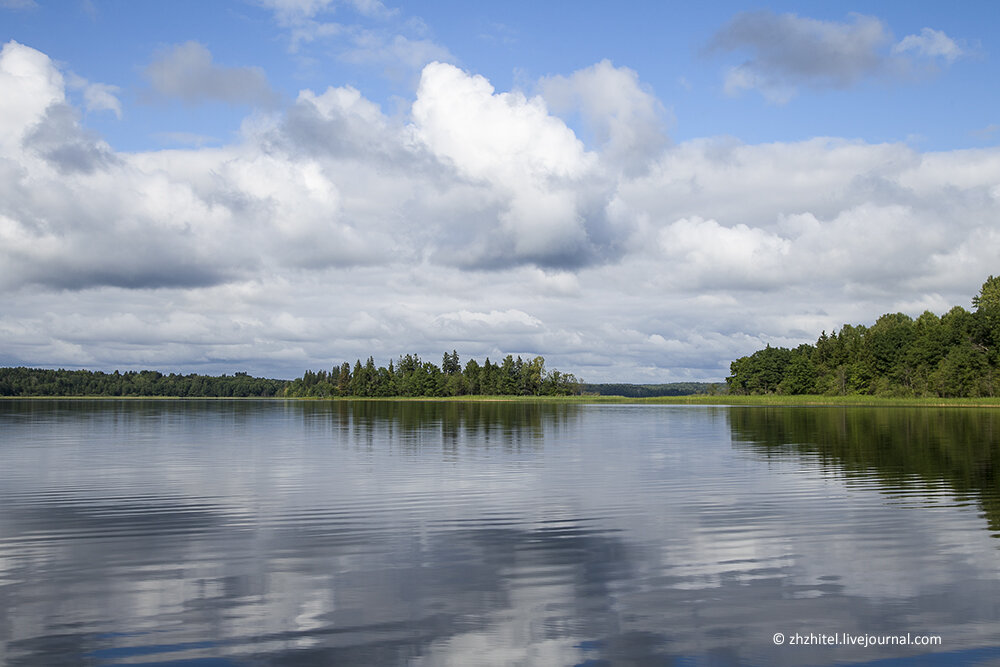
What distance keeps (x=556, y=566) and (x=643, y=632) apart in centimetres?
494

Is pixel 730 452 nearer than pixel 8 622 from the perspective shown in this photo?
No

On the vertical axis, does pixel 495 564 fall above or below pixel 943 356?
below

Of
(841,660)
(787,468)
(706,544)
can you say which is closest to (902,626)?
(841,660)

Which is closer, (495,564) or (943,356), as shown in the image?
(495,564)

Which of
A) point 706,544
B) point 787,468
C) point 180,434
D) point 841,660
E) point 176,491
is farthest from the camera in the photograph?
point 180,434

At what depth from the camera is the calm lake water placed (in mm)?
12578

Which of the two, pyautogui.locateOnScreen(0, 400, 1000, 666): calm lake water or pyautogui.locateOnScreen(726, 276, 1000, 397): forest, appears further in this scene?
pyautogui.locateOnScreen(726, 276, 1000, 397): forest

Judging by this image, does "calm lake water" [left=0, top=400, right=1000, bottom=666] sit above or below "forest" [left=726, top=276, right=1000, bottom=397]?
below

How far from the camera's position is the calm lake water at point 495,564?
41.3 ft

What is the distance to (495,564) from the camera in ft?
59.6

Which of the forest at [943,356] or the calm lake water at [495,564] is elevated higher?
the forest at [943,356]

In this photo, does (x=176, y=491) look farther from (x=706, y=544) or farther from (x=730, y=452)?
(x=730, y=452)

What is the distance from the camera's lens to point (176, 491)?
31.2 metres

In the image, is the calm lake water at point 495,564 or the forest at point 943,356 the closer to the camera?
the calm lake water at point 495,564
